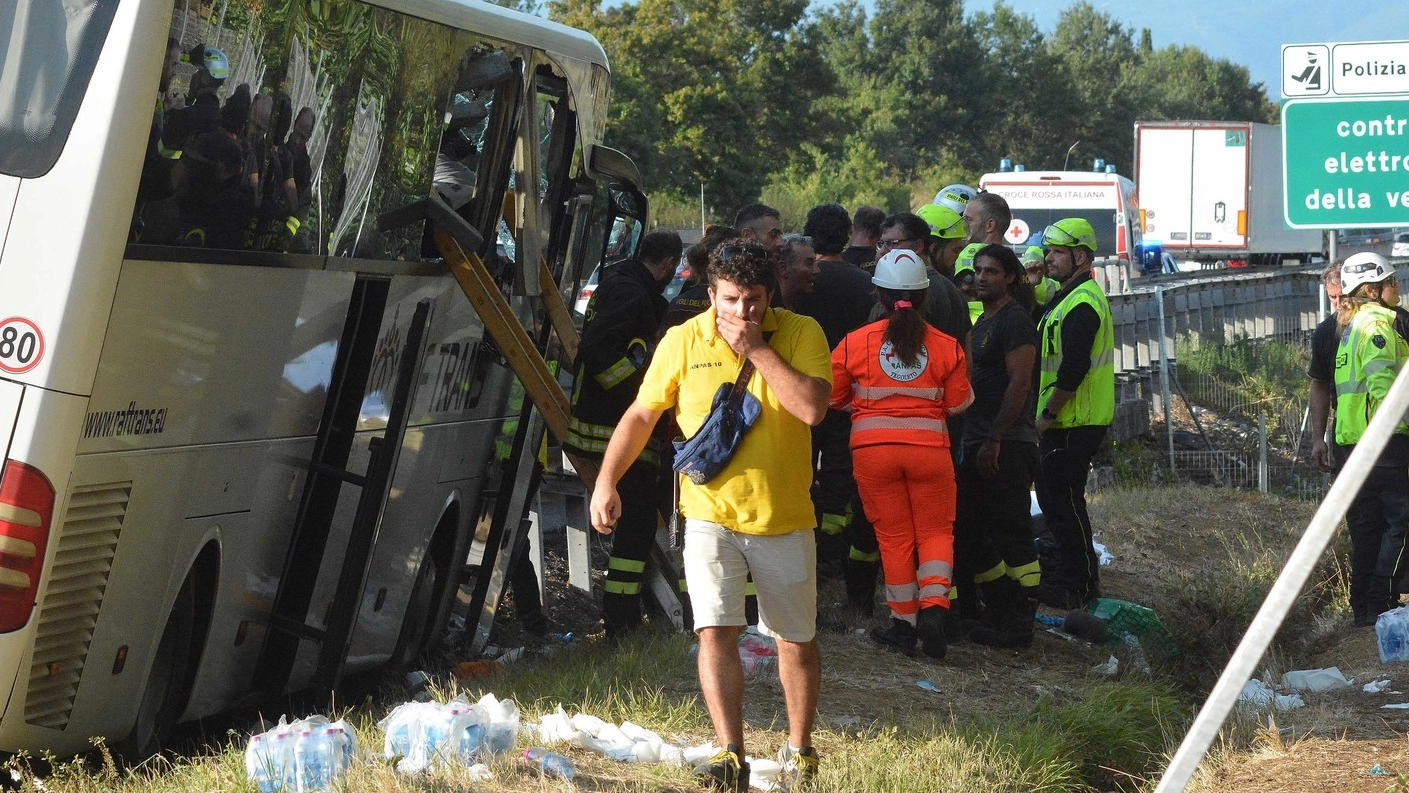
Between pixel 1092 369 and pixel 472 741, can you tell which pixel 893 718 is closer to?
pixel 472 741

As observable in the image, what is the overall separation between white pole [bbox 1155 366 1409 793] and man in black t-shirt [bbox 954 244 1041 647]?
191 inches

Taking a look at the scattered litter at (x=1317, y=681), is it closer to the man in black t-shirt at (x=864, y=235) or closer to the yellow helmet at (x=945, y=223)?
the yellow helmet at (x=945, y=223)

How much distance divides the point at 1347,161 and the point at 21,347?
9.55 m

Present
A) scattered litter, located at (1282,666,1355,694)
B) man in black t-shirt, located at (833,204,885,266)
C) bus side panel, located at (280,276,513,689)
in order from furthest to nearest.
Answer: man in black t-shirt, located at (833,204,885,266)
scattered litter, located at (1282,666,1355,694)
bus side panel, located at (280,276,513,689)

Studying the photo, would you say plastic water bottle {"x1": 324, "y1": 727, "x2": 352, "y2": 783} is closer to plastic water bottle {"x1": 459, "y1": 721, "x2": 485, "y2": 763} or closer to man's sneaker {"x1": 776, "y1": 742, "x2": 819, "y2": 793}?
plastic water bottle {"x1": 459, "y1": 721, "x2": 485, "y2": 763}

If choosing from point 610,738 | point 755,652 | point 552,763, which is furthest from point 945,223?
point 552,763

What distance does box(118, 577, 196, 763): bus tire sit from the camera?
6020 mm

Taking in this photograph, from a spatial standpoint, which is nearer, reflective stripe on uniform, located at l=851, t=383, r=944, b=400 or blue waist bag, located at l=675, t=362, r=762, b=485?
blue waist bag, located at l=675, t=362, r=762, b=485

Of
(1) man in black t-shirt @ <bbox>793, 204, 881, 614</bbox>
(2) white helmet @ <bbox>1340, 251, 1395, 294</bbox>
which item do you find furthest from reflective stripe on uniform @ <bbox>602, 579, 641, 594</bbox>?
(2) white helmet @ <bbox>1340, 251, 1395, 294</bbox>

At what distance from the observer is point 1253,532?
41.5ft

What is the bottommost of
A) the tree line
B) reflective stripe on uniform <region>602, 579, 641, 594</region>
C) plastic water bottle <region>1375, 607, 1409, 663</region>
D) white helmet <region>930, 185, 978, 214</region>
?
reflective stripe on uniform <region>602, 579, 641, 594</region>

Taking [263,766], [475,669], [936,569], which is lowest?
[263,766]

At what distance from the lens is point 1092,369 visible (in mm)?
9469

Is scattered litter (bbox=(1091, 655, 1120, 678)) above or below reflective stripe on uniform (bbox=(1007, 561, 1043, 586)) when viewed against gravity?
below
